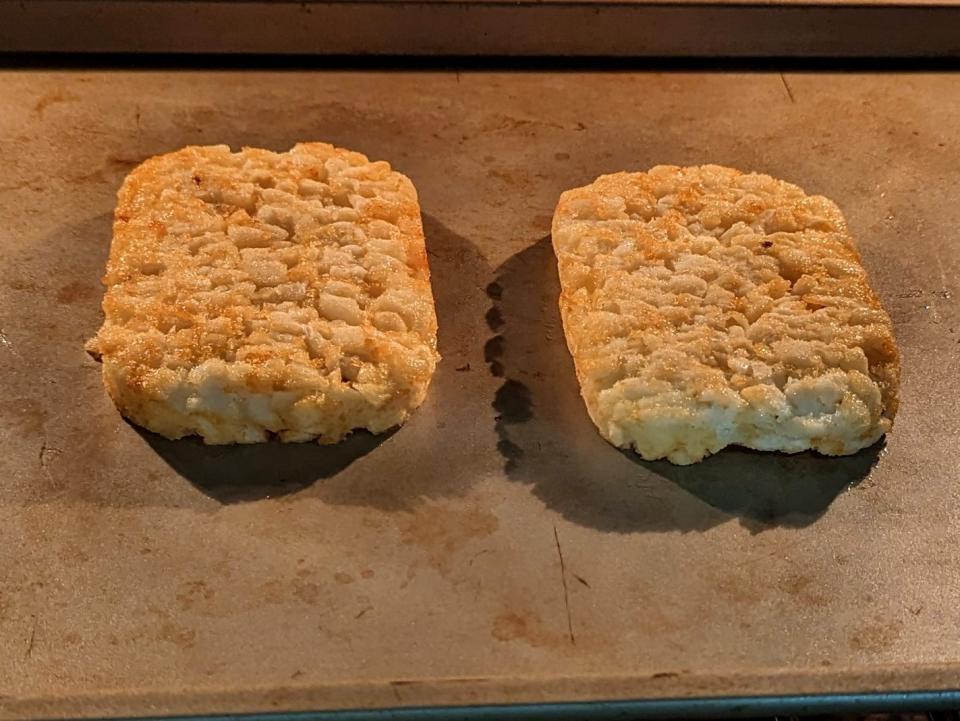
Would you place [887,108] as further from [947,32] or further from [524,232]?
[524,232]

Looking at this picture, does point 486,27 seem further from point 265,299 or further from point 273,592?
point 273,592

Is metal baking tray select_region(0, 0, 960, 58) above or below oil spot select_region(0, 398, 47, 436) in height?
above

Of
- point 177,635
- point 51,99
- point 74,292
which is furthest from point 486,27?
point 177,635

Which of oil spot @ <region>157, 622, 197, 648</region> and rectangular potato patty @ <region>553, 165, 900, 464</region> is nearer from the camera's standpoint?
oil spot @ <region>157, 622, 197, 648</region>

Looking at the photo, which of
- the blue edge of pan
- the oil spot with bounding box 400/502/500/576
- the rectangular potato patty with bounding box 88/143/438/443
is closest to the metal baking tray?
the rectangular potato patty with bounding box 88/143/438/443

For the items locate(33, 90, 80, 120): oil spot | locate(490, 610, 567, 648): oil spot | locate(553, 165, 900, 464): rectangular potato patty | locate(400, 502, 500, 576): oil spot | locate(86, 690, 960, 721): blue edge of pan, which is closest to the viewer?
locate(86, 690, 960, 721): blue edge of pan

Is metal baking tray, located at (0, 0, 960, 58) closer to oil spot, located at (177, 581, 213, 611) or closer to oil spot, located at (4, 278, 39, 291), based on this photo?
oil spot, located at (4, 278, 39, 291)

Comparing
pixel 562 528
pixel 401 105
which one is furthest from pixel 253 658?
pixel 401 105
